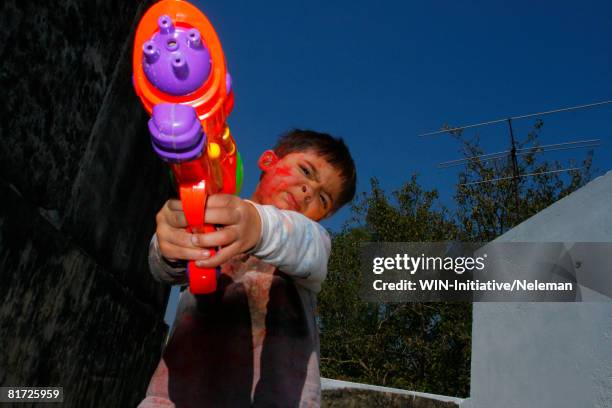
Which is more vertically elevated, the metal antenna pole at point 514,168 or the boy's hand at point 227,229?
the metal antenna pole at point 514,168

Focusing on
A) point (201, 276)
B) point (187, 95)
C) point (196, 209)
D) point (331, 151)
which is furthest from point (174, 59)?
point (331, 151)

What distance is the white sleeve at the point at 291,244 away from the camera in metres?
1.11

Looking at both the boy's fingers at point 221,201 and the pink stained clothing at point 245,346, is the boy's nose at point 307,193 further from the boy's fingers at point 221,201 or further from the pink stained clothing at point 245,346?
the boy's fingers at point 221,201

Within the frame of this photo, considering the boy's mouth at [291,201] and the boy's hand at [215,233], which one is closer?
the boy's hand at [215,233]

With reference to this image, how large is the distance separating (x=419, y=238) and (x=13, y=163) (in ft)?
57.4

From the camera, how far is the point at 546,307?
6582 mm

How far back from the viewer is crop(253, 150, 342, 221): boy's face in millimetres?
1749

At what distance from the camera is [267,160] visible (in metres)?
1.87

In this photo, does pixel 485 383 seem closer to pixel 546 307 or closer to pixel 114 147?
pixel 546 307

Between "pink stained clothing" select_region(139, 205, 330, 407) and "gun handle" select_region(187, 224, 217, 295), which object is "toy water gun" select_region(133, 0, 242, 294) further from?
"pink stained clothing" select_region(139, 205, 330, 407)

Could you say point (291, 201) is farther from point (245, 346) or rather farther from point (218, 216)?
point (218, 216)

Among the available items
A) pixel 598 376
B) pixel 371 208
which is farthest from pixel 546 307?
pixel 371 208

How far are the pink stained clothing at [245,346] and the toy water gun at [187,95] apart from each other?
0.45 metres

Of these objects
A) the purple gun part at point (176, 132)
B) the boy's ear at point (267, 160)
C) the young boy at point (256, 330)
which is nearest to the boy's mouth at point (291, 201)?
the young boy at point (256, 330)
